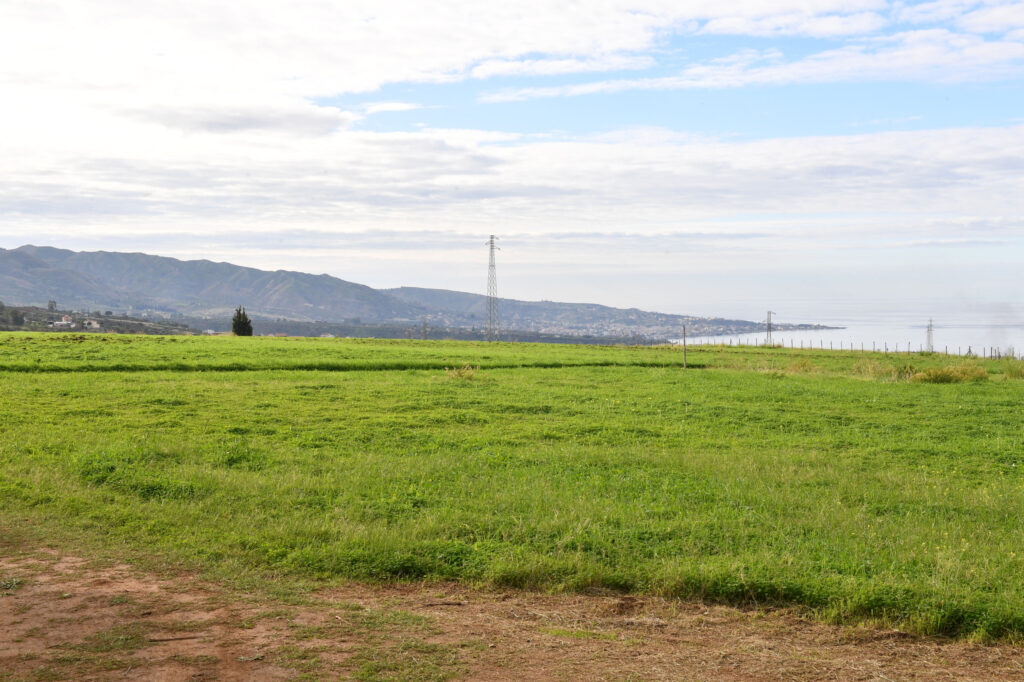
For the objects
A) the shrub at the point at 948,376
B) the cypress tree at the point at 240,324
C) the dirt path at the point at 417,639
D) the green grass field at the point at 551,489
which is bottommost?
the dirt path at the point at 417,639

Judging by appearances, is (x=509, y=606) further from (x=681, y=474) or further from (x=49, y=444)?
(x=49, y=444)

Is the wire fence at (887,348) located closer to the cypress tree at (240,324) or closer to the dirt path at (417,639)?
the cypress tree at (240,324)

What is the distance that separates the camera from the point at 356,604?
927 centimetres

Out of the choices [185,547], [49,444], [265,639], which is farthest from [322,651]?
[49,444]

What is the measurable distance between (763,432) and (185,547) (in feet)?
50.2

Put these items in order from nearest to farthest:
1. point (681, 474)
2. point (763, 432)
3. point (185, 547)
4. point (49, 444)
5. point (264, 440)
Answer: point (185, 547) < point (681, 474) < point (49, 444) < point (264, 440) < point (763, 432)

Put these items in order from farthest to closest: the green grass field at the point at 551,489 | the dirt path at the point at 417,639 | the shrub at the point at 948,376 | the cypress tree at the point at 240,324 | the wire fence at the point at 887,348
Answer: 1. the cypress tree at the point at 240,324
2. the wire fence at the point at 887,348
3. the shrub at the point at 948,376
4. the green grass field at the point at 551,489
5. the dirt path at the point at 417,639

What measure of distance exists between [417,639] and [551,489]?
6.14 metres

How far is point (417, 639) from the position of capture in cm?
817

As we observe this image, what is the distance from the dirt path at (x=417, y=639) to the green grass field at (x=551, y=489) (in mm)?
592

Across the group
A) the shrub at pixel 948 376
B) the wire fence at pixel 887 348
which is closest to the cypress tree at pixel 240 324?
the wire fence at pixel 887 348

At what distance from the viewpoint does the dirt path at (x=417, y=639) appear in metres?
7.46

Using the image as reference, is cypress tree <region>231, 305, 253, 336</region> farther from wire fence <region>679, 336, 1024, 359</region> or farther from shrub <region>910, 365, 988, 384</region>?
shrub <region>910, 365, 988, 384</region>

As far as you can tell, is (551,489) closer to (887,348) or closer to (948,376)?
(948,376)
